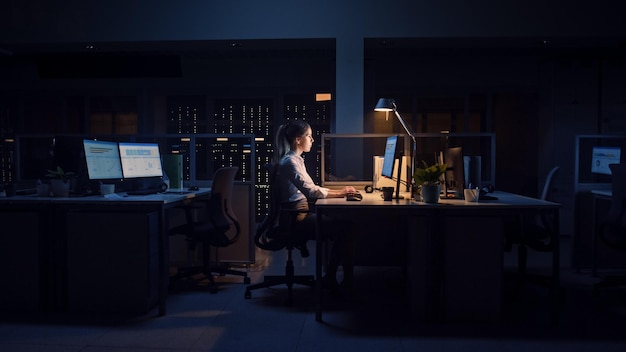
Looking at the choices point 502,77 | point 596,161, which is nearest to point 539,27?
point 596,161

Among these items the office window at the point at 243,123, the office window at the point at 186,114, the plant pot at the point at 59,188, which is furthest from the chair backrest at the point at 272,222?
the office window at the point at 186,114

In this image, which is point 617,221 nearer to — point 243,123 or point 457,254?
point 457,254

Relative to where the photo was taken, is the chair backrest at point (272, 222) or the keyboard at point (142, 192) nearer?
the chair backrest at point (272, 222)

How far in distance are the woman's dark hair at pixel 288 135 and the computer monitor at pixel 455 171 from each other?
1099 mm

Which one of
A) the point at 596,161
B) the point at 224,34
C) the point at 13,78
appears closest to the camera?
the point at 596,161

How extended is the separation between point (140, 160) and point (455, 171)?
2.64m

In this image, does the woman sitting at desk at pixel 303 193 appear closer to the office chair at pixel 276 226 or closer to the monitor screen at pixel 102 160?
the office chair at pixel 276 226

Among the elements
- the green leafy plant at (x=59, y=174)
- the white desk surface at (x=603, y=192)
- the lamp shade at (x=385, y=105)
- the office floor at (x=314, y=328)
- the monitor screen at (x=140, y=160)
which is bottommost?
the office floor at (x=314, y=328)

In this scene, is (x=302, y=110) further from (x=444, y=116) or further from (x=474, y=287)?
(x=474, y=287)

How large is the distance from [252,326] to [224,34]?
3.61m

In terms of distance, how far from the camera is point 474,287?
10.1 ft

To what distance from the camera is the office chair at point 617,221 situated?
371 centimetres

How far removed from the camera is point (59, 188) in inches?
140

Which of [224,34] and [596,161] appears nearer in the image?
[596,161]
